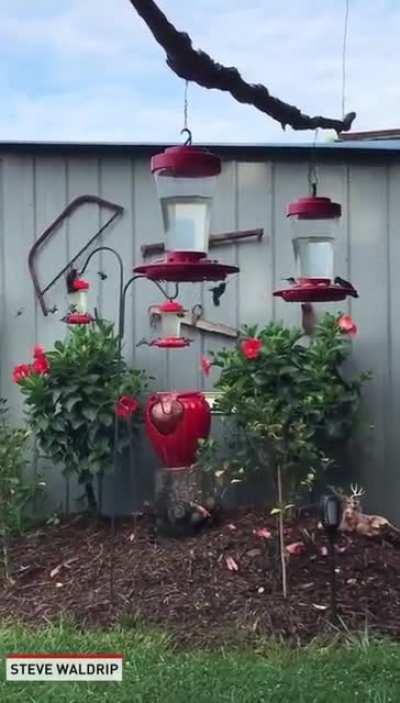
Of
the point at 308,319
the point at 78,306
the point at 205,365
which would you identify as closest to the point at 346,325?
the point at 308,319

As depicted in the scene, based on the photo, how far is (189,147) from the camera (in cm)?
337

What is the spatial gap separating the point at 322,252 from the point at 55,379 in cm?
251

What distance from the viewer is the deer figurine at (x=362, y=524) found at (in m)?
5.87

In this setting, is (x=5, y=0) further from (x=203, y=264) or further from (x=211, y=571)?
(x=211, y=571)

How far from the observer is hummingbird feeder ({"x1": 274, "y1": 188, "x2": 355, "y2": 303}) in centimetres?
391

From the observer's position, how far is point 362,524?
5883 mm

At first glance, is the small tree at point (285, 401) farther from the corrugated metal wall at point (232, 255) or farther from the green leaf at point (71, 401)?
the green leaf at point (71, 401)

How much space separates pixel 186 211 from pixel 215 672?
6.30 feet

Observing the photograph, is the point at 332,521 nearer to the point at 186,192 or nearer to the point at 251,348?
the point at 251,348

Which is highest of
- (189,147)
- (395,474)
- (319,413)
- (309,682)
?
(189,147)

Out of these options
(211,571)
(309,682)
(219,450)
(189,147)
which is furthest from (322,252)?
(219,450)

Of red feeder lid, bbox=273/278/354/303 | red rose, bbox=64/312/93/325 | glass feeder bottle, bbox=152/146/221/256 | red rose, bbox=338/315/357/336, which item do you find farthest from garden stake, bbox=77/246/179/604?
glass feeder bottle, bbox=152/146/221/256

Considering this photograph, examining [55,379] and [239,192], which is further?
[239,192]

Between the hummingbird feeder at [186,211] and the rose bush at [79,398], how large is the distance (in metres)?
2.64
